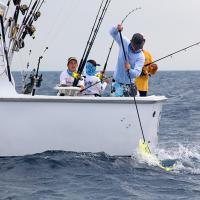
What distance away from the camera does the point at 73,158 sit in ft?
28.0

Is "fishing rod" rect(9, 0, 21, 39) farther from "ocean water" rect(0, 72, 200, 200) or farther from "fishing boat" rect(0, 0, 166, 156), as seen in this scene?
"ocean water" rect(0, 72, 200, 200)

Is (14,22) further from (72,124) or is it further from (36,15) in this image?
(72,124)

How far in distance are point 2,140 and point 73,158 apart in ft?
3.48

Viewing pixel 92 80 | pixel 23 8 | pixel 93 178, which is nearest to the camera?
pixel 93 178

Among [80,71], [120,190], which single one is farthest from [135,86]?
[120,190]

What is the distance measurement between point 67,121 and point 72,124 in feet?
0.30

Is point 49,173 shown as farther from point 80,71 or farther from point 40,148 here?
point 80,71

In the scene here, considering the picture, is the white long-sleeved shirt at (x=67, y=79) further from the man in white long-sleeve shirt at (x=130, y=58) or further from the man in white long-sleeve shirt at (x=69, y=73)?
the man in white long-sleeve shirt at (x=130, y=58)

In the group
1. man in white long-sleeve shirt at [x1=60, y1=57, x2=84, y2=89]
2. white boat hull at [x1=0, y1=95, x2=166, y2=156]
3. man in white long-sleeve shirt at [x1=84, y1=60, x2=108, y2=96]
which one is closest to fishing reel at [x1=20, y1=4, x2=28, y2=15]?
man in white long-sleeve shirt at [x1=60, y1=57, x2=84, y2=89]

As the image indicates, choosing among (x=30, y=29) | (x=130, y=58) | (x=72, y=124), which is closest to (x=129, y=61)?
(x=130, y=58)

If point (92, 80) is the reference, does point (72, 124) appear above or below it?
below

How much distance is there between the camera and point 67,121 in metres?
8.52

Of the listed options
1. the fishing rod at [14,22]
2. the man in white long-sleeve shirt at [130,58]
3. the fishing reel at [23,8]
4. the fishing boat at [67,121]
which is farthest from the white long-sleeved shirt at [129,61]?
the fishing rod at [14,22]

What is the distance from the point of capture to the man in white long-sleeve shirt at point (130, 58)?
29.5 ft
